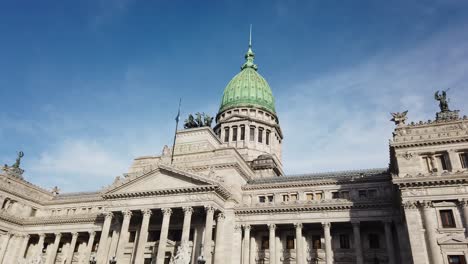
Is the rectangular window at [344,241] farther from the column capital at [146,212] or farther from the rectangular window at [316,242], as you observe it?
the column capital at [146,212]

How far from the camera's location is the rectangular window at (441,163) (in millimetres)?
38653

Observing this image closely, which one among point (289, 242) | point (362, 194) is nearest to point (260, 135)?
point (289, 242)

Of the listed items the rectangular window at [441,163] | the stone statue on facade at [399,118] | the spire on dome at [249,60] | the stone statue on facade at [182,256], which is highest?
the spire on dome at [249,60]

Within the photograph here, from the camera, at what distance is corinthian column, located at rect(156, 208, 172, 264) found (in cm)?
4312

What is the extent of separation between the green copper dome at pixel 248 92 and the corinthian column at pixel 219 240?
36.5 m

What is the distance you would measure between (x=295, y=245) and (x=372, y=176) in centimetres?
1302

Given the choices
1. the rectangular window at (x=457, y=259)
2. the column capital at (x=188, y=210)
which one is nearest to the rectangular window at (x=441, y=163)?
the rectangular window at (x=457, y=259)

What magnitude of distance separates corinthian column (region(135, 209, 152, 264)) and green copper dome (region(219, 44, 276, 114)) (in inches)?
1496

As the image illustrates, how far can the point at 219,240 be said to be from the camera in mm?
44750

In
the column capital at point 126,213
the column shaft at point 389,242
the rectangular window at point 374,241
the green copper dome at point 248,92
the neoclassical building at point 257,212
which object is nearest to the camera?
the neoclassical building at point 257,212

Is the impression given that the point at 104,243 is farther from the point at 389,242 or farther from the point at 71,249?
the point at 389,242

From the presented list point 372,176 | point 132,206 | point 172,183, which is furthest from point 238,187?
point 372,176

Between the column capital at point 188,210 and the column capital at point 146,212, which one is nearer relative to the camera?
the column capital at point 188,210

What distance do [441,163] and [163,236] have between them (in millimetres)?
31921
